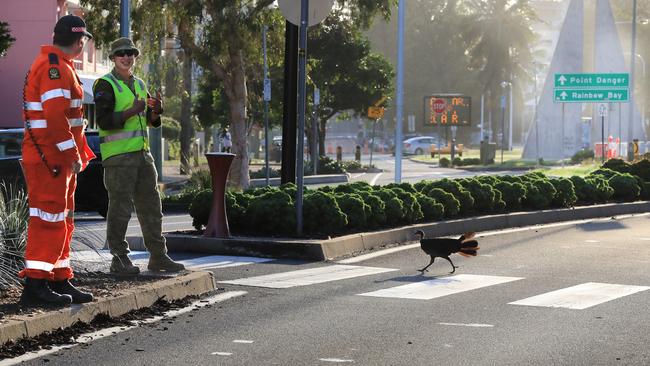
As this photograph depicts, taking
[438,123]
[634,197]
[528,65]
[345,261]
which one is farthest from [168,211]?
[528,65]

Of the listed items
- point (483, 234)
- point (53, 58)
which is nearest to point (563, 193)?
point (483, 234)

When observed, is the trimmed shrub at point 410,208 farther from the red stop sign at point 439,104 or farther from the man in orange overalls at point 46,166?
the red stop sign at point 439,104

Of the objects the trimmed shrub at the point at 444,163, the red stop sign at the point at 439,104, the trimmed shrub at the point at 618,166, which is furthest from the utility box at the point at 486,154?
the trimmed shrub at the point at 618,166

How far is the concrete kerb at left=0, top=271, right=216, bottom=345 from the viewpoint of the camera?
313 inches

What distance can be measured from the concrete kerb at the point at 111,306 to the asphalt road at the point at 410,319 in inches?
13.5

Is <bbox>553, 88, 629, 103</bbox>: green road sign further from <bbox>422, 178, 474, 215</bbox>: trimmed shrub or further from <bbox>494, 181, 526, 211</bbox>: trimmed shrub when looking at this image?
<bbox>422, 178, 474, 215</bbox>: trimmed shrub

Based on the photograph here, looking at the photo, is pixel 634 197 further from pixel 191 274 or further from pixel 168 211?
pixel 191 274

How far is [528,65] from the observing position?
106125 mm

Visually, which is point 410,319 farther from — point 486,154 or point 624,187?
point 486,154

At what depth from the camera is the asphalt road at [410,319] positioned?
308 inches

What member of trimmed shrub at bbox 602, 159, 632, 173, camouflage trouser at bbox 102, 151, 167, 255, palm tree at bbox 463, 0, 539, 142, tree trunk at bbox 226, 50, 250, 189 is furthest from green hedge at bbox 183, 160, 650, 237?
palm tree at bbox 463, 0, 539, 142

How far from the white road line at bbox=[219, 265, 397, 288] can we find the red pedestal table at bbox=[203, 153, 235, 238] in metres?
1.69

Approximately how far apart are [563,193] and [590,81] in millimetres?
37279

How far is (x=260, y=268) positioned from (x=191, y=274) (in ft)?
6.57
